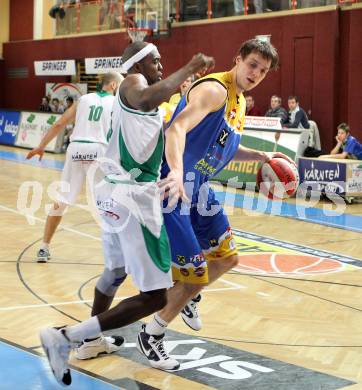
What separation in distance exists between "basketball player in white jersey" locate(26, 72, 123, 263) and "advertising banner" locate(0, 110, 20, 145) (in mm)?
17583

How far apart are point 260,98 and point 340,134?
4.98 metres

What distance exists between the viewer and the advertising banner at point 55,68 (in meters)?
26.8

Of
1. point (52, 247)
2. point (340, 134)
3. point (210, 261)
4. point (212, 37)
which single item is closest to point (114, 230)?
point (210, 261)

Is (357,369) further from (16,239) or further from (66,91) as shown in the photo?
(66,91)

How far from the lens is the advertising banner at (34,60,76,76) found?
2675 centimetres

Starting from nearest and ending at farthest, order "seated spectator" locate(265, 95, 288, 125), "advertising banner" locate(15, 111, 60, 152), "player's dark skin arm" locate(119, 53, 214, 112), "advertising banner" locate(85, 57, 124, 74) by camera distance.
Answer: "player's dark skin arm" locate(119, 53, 214, 112)
"seated spectator" locate(265, 95, 288, 125)
"advertising banner" locate(15, 111, 60, 152)
"advertising banner" locate(85, 57, 124, 74)

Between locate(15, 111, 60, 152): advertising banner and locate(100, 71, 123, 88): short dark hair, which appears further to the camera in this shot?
locate(15, 111, 60, 152): advertising banner

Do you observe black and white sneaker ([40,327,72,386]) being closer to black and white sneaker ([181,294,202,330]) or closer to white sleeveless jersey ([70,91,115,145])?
black and white sneaker ([181,294,202,330])

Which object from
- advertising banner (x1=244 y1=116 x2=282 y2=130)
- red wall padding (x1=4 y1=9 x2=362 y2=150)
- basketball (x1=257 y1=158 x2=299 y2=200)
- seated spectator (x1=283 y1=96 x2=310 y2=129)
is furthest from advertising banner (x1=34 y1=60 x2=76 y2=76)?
basketball (x1=257 y1=158 x2=299 y2=200)

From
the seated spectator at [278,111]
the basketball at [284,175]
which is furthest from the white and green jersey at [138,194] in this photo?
the seated spectator at [278,111]

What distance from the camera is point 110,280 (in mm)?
4945

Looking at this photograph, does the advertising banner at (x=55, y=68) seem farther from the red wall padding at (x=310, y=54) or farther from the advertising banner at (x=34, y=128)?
the red wall padding at (x=310, y=54)

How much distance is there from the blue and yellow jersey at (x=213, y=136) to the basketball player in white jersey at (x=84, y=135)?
3104 mm

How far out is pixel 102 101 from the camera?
812cm
